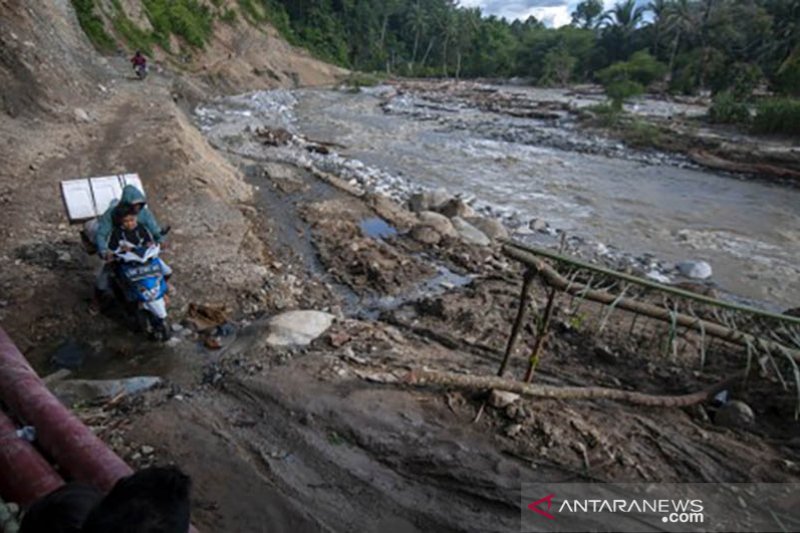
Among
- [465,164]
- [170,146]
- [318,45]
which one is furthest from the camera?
[318,45]

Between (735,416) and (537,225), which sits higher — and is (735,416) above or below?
above

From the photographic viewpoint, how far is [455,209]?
970cm

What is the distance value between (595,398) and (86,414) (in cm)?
352

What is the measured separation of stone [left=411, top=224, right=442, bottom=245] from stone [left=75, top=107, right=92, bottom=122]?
22.4ft

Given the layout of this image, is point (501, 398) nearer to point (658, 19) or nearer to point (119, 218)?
point (119, 218)

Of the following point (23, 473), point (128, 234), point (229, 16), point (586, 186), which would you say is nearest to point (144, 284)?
point (128, 234)

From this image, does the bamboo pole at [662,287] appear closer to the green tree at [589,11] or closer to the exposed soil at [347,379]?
the exposed soil at [347,379]

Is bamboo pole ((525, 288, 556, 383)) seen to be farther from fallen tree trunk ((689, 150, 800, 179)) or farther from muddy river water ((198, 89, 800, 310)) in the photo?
fallen tree trunk ((689, 150, 800, 179))

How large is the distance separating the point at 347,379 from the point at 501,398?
118 centimetres

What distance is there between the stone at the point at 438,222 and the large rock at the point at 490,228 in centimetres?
59

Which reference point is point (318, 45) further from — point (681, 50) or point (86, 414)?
point (86, 414)

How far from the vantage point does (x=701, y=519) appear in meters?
2.73

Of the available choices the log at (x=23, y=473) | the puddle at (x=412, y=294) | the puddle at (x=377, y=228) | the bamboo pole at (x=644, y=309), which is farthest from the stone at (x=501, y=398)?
the puddle at (x=377, y=228)

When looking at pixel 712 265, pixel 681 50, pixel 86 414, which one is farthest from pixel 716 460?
pixel 681 50
